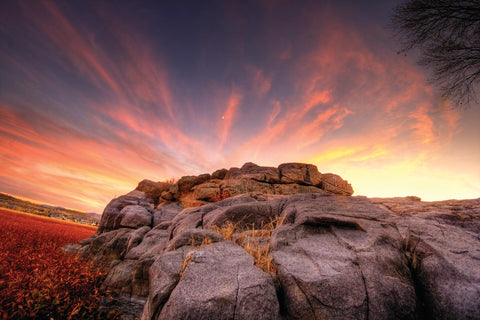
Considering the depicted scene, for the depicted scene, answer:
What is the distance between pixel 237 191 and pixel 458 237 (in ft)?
53.3

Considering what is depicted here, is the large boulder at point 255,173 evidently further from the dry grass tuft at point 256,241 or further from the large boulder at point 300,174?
the dry grass tuft at point 256,241

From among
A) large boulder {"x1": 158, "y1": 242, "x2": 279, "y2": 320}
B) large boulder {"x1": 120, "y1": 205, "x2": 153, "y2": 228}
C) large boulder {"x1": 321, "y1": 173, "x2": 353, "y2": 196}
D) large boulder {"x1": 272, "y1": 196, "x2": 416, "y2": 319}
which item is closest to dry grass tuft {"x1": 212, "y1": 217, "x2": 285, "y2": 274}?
large boulder {"x1": 272, "y1": 196, "x2": 416, "y2": 319}

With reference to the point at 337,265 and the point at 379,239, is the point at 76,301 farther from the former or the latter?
the point at 379,239

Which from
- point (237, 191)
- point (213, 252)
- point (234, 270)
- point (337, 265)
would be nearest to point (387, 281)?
point (337, 265)

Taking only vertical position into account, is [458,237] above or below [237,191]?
below

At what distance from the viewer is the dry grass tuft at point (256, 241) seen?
5430mm

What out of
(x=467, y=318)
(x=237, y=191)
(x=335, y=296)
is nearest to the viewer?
(x=467, y=318)

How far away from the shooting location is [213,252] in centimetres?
556

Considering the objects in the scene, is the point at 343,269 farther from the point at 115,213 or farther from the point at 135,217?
the point at 115,213

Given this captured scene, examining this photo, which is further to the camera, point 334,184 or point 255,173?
point 334,184

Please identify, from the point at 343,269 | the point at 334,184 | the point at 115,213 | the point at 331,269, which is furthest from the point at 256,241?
the point at 334,184

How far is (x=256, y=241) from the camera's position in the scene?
7.08 metres

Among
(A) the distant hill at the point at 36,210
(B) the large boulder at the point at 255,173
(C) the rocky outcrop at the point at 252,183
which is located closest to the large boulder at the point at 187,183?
(C) the rocky outcrop at the point at 252,183

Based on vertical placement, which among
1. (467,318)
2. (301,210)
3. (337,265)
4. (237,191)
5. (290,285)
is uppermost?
(237,191)
